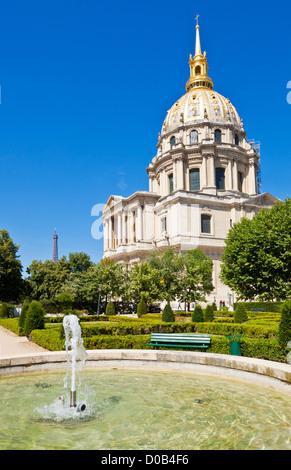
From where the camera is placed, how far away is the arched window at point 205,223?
53.0 m

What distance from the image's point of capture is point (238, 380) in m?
8.66

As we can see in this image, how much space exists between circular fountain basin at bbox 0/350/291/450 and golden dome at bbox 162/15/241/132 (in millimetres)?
59113

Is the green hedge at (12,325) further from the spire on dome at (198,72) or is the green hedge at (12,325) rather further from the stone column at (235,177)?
the spire on dome at (198,72)

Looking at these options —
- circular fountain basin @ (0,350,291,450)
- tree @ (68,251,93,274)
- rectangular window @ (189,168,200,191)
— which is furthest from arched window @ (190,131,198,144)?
circular fountain basin @ (0,350,291,450)

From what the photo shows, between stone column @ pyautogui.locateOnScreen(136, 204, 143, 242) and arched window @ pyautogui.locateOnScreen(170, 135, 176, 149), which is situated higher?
arched window @ pyautogui.locateOnScreen(170, 135, 176, 149)

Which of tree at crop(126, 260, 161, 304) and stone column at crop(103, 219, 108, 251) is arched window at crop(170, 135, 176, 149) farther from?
tree at crop(126, 260, 161, 304)

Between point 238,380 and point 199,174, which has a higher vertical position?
point 199,174

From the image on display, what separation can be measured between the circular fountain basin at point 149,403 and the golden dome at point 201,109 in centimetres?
5911

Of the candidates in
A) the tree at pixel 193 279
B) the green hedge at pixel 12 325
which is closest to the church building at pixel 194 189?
the tree at pixel 193 279

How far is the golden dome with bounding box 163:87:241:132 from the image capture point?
64.5 m

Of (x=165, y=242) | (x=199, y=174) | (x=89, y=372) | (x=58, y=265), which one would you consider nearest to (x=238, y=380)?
(x=89, y=372)

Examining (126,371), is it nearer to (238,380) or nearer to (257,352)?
(238,380)

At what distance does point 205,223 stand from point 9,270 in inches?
1089

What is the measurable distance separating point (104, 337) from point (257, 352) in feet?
15.7
